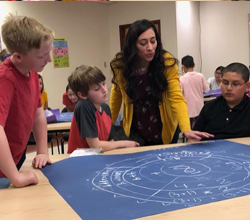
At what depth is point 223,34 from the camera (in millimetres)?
6527

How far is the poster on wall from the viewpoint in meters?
6.10

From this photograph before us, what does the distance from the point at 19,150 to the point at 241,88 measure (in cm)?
132

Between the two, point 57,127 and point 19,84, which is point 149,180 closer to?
point 19,84

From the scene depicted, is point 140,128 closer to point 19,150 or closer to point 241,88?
point 241,88

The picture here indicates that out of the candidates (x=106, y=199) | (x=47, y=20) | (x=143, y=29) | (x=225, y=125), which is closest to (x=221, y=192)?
(x=106, y=199)

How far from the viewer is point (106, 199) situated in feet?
3.24

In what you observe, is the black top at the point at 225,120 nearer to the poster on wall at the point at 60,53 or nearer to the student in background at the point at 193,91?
the student in background at the point at 193,91

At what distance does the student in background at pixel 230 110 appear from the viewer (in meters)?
1.91

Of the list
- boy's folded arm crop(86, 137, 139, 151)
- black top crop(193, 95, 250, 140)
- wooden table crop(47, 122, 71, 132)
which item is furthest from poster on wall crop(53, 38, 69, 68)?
boy's folded arm crop(86, 137, 139, 151)

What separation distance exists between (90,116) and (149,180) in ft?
2.15

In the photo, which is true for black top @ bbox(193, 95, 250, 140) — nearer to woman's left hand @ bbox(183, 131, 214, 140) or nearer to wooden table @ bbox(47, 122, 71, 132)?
woman's left hand @ bbox(183, 131, 214, 140)

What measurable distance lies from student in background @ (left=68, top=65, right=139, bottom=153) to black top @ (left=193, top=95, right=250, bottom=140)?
0.50 meters

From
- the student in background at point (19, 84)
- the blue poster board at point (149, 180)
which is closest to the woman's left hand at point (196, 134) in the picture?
the blue poster board at point (149, 180)

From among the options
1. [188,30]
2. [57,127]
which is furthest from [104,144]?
[188,30]
